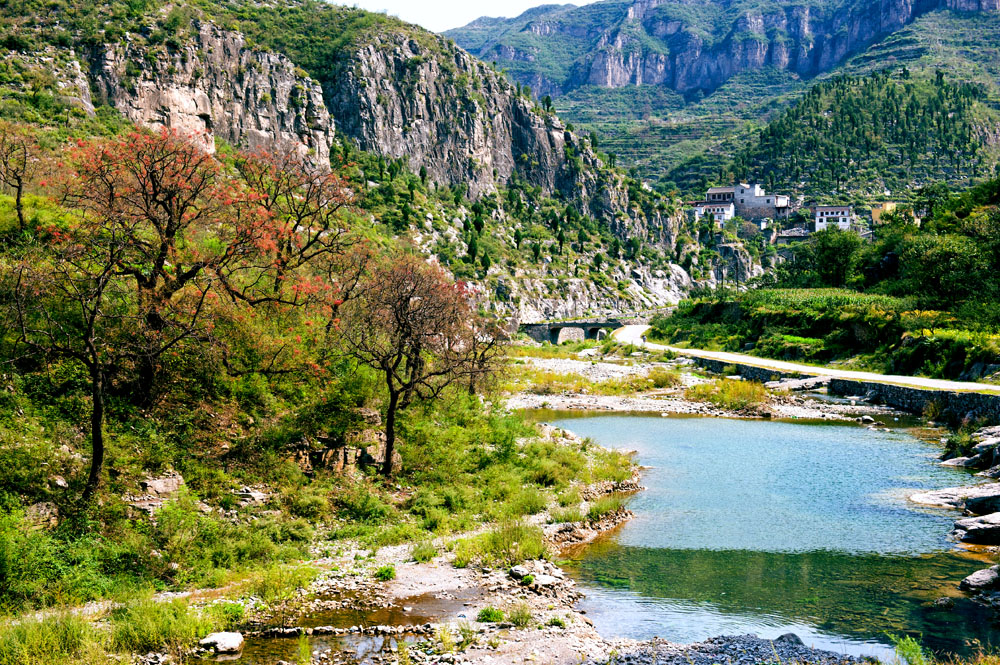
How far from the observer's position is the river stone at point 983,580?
15203 mm

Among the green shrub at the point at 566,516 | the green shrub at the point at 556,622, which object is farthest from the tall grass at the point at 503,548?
the green shrub at the point at 556,622

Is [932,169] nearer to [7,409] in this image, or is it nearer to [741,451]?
[741,451]

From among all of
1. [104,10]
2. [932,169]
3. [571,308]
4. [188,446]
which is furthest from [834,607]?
[932,169]

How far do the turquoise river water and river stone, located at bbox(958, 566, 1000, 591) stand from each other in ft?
1.34

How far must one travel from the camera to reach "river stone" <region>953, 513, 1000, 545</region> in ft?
60.0

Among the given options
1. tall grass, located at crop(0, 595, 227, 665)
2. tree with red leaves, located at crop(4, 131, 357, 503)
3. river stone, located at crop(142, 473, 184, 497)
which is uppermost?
tree with red leaves, located at crop(4, 131, 357, 503)

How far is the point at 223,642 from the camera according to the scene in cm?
1260

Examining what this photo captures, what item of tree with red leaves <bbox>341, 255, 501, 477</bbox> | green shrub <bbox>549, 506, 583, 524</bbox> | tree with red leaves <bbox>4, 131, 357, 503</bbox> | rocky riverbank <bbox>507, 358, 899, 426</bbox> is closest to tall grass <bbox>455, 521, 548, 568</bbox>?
green shrub <bbox>549, 506, 583, 524</bbox>

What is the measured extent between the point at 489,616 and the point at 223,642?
4984 mm

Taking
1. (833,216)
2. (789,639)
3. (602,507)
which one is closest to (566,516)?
(602,507)

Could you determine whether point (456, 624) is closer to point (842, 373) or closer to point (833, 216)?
point (842, 373)

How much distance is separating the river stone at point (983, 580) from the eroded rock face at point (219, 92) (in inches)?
3165

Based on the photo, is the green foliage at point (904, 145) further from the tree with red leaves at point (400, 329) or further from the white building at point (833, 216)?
the tree with red leaves at point (400, 329)

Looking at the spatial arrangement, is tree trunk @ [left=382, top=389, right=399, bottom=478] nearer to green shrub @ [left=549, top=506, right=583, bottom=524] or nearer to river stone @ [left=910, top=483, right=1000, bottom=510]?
green shrub @ [left=549, top=506, right=583, bottom=524]
